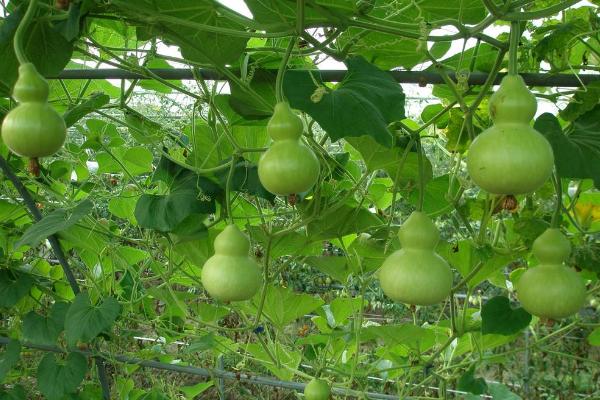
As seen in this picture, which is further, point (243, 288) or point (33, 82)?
point (243, 288)

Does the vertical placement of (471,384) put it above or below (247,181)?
below

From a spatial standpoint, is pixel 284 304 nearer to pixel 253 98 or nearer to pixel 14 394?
pixel 253 98

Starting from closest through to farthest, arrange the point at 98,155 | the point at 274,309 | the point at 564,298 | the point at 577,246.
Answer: the point at 564,298
the point at 577,246
the point at 274,309
the point at 98,155

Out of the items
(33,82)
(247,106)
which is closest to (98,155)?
(247,106)

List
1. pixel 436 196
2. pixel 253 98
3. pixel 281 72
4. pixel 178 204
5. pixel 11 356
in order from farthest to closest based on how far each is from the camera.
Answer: pixel 11 356 → pixel 436 196 → pixel 178 204 → pixel 253 98 → pixel 281 72

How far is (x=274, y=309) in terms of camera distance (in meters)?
1.49

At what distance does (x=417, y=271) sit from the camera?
0.73 meters

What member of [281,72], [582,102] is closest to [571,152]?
[582,102]

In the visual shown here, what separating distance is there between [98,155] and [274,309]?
1.96ft

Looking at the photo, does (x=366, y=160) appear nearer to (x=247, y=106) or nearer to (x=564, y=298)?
(x=247, y=106)

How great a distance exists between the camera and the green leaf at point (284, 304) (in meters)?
1.45

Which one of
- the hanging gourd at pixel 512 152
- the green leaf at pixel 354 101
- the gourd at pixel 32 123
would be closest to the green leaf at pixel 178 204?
the green leaf at pixel 354 101

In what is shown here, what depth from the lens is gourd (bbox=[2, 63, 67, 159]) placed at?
0.57 metres

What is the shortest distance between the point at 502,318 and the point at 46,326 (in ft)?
3.86
